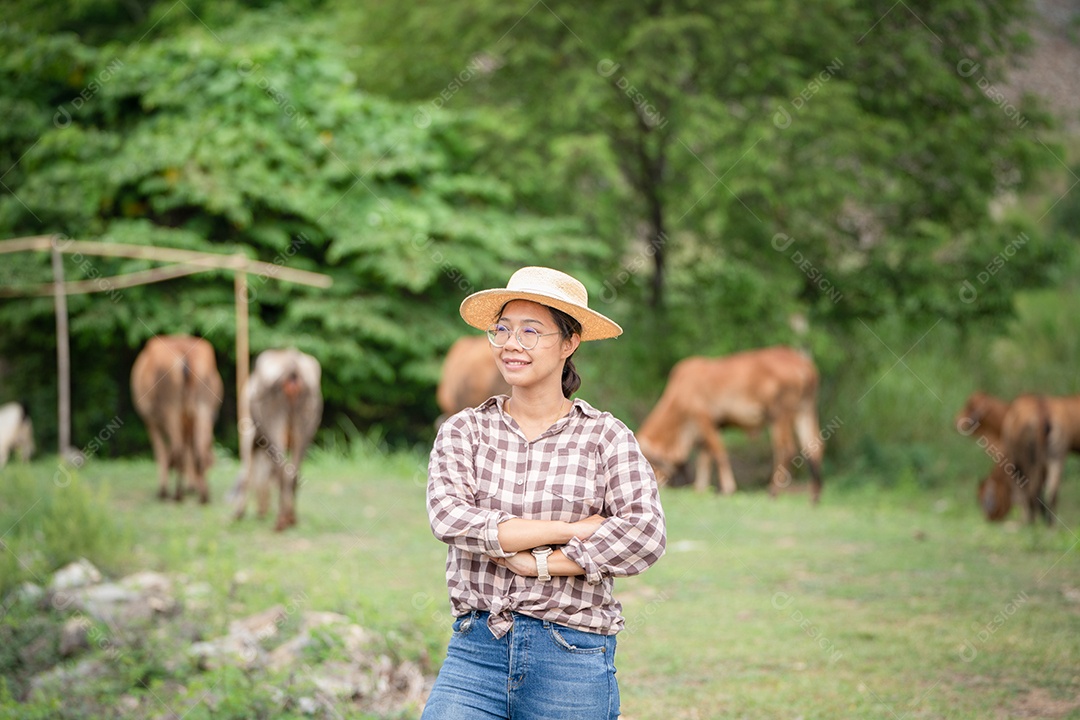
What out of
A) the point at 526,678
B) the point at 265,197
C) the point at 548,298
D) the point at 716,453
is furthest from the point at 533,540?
the point at 265,197

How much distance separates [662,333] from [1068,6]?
68.0ft

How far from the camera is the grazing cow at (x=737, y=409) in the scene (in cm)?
1238

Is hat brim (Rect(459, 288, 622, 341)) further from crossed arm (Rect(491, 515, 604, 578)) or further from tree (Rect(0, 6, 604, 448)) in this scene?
tree (Rect(0, 6, 604, 448))

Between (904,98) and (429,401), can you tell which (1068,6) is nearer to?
(904,98)

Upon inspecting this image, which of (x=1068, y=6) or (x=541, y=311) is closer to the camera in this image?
(x=541, y=311)

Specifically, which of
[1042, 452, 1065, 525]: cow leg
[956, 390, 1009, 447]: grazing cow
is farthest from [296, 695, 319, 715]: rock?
[956, 390, 1009, 447]: grazing cow

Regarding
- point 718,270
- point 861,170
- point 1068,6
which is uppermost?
Result: point 1068,6

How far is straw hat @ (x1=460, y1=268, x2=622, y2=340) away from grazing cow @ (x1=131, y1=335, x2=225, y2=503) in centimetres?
802

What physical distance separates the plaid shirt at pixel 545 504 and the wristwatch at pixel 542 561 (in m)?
0.04

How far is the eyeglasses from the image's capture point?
10.1ft

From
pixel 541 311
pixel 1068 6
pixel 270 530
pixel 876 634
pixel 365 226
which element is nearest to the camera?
pixel 541 311

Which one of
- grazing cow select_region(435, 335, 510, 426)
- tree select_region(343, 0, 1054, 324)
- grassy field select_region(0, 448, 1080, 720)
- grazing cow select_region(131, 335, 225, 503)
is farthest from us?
tree select_region(343, 0, 1054, 324)

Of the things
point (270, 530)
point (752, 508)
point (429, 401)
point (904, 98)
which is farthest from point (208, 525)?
point (904, 98)

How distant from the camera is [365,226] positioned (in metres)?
14.4
